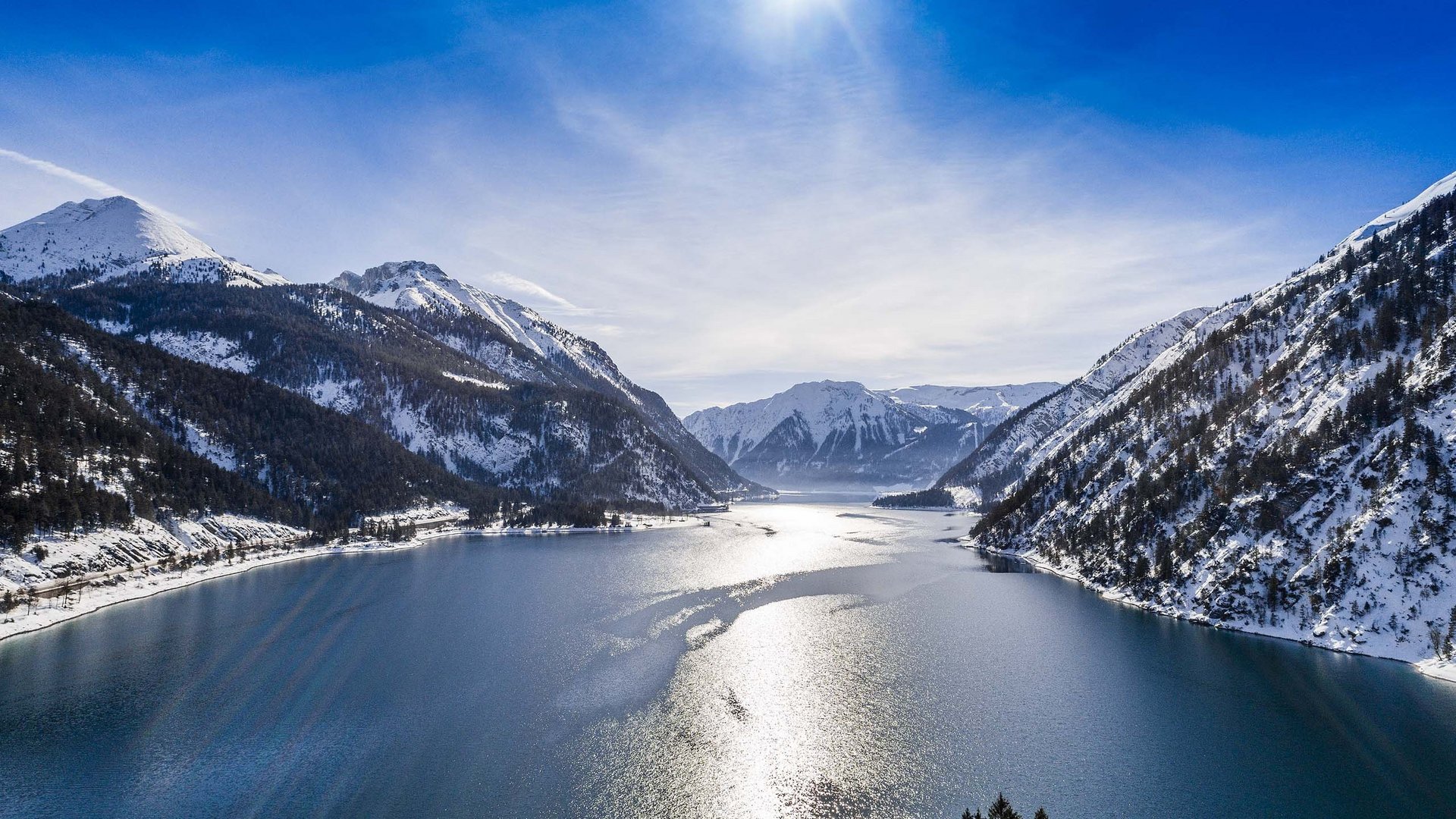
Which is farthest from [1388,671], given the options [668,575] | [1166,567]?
[668,575]

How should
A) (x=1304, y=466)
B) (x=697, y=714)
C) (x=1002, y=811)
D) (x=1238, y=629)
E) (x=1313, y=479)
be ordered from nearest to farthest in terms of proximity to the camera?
(x=1002, y=811), (x=697, y=714), (x=1238, y=629), (x=1313, y=479), (x=1304, y=466)

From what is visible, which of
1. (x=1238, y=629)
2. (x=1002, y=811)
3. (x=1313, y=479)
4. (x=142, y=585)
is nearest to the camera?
(x=1002, y=811)

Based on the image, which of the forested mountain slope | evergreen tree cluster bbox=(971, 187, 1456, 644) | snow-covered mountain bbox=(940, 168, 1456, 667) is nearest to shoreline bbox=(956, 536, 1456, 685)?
snow-covered mountain bbox=(940, 168, 1456, 667)

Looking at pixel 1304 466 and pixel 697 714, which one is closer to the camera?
pixel 697 714

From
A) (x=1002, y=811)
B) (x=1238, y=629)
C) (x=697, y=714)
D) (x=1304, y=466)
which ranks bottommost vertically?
(x=697, y=714)

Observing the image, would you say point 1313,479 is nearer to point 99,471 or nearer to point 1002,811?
point 1002,811

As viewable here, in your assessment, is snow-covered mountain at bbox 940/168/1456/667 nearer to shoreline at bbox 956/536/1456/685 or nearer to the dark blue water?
shoreline at bbox 956/536/1456/685

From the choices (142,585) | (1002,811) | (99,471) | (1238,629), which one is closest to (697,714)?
(1002,811)

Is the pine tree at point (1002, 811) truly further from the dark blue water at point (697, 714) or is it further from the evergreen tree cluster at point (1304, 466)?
the evergreen tree cluster at point (1304, 466)

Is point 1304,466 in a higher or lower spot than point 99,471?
higher
